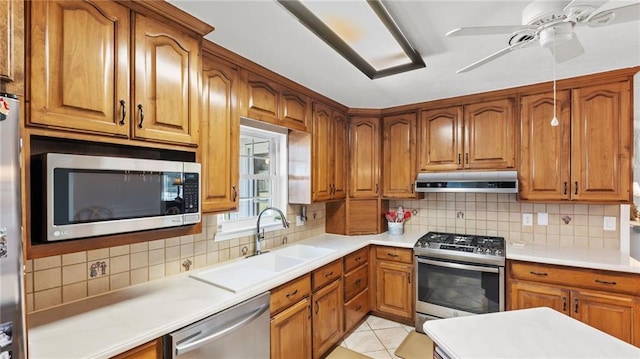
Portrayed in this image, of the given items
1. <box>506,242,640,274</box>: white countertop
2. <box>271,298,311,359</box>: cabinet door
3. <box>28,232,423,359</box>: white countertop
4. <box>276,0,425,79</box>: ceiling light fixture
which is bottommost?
<box>271,298,311,359</box>: cabinet door

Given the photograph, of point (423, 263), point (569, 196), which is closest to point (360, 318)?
point (423, 263)

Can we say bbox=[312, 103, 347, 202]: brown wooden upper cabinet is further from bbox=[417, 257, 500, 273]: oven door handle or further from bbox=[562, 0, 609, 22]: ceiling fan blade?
bbox=[562, 0, 609, 22]: ceiling fan blade

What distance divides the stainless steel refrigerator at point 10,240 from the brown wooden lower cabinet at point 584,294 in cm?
294

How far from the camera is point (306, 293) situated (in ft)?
7.07

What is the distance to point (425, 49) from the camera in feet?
6.18

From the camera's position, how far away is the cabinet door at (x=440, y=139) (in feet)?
9.74

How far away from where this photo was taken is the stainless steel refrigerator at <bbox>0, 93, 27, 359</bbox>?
765 mm

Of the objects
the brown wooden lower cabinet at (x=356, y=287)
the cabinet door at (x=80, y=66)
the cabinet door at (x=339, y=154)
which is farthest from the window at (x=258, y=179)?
the cabinet door at (x=80, y=66)

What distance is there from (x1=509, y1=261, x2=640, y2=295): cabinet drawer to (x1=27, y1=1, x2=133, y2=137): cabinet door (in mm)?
2920

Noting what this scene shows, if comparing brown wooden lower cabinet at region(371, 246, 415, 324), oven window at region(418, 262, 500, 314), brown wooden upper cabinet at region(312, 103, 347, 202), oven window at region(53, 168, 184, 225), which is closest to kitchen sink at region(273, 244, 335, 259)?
brown wooden upper cabinet at region(312, 103, 347, 202)

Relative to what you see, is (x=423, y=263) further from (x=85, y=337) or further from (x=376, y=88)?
(x=85, y=337)

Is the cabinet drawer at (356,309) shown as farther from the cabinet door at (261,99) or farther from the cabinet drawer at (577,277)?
the cabinet door at (261,99)

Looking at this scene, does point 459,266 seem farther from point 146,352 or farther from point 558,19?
point 146,352

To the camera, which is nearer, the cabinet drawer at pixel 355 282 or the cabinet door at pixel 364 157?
the cabinet drawer at pixel 355 282
